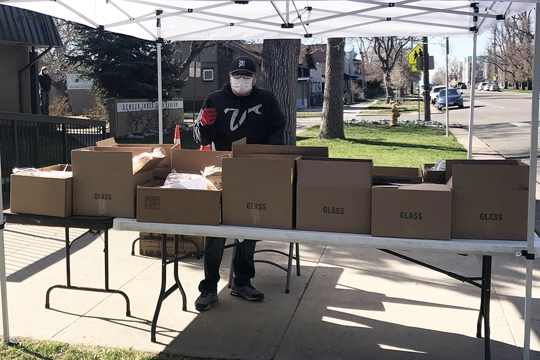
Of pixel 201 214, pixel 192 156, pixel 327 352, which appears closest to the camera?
pixel 201 214

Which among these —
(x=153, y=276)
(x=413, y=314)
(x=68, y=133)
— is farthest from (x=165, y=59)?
(x=413, y=314)

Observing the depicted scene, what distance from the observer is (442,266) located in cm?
596

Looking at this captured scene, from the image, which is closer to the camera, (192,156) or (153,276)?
(192,156)

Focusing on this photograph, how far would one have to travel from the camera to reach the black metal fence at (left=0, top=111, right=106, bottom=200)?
9.15m

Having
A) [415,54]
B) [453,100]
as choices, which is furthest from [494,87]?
[415,54]

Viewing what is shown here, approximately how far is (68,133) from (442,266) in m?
7.85

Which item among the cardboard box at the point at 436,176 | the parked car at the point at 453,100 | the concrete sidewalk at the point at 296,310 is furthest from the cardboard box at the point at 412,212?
the parked car at the point at 453,100

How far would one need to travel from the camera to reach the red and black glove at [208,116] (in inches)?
181

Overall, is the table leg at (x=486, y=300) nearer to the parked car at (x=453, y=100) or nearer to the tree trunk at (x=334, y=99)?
the tree trunk at (x=334, y=99)

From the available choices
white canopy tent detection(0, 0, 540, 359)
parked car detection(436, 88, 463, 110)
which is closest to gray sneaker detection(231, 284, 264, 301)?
white canopy tent detection(0, 0, 540, 359)

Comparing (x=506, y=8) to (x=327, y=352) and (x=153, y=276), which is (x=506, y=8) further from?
(x=153, y=276)

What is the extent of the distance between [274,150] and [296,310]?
4.84 ft

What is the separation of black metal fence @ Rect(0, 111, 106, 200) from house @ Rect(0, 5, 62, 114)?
3.83 metres

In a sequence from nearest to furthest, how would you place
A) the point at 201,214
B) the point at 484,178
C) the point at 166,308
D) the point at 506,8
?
the point at 484,178
the point at 201,214
the point at 166,308
the point at 506,8
